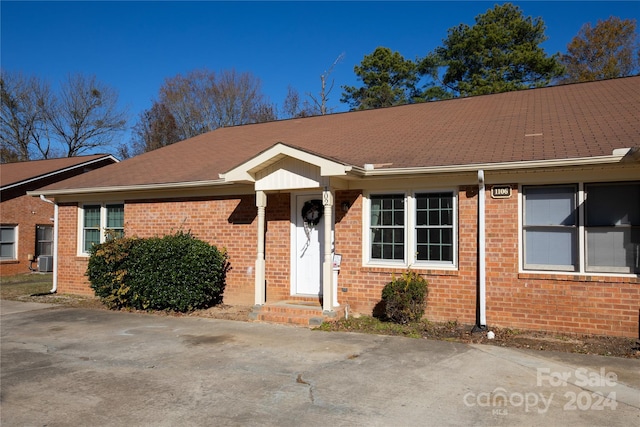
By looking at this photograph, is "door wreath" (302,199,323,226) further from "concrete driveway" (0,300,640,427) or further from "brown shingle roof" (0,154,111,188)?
"brown shingle roof" (0,154,111,188)

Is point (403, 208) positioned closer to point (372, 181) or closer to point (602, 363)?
point (372, 181)

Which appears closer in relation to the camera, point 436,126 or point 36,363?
point 36,363

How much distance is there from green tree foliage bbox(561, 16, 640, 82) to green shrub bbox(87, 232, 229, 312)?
23.5 meters

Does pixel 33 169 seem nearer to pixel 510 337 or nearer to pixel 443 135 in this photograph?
pixel 443 135

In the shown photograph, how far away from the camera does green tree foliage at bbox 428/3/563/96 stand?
83.6 ft

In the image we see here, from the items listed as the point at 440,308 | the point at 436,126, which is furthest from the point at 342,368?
the point at 436,126

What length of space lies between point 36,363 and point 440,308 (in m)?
6.38

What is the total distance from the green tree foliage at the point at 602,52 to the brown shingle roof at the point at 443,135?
625 inches

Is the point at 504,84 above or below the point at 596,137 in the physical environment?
above

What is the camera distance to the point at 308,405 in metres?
5.12

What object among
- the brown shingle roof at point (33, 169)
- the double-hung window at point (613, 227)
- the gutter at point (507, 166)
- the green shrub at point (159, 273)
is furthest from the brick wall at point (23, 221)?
the double-hung window at point (613, 227)

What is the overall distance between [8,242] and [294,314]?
16.0 m

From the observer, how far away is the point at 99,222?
44.7ft

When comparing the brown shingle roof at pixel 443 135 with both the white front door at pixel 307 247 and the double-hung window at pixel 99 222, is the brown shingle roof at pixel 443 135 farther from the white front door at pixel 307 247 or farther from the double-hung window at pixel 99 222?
the white front door at pixel 307 247
